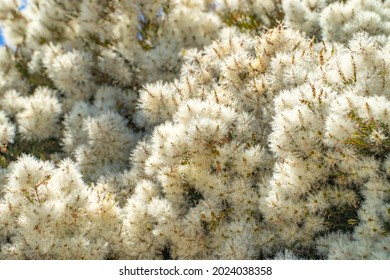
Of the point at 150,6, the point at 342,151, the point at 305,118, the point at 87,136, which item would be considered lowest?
the point at 342,151

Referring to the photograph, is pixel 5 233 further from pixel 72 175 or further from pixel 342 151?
pixel 342 151

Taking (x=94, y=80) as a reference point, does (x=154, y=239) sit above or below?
below

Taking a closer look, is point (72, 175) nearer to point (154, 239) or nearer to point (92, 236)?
point (92, 236)

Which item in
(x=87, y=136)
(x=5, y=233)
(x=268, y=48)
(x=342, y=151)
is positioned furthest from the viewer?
(x=87, y=136)

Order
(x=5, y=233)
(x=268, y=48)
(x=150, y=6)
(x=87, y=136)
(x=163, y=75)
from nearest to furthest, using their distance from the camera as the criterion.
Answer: (x=5, y=233) → (x=268, y=48) → (x=87, y=136) → (x=163, y=75) → (x=150, y=6)

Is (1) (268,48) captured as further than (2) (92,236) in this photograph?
Yes
